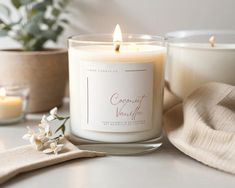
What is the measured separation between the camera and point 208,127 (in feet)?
1.34

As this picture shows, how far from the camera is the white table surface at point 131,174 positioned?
356 millimetres

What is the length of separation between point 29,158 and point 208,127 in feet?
0.61

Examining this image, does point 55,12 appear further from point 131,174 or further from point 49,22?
point 131,174

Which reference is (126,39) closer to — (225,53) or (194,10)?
(225,53)

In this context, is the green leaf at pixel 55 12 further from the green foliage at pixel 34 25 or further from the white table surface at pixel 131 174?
the white table surface at pixel 131 174

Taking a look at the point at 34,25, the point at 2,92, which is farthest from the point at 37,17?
the point at 2,92

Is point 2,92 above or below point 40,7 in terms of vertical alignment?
below

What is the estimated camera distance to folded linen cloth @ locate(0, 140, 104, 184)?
0.36 meters

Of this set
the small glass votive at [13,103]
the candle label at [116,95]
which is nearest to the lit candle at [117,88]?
the candle label at [116,95]

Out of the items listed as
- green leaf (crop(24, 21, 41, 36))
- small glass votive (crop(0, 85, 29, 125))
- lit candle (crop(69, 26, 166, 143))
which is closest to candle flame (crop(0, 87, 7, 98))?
small glass votive (crop(0, 85, 29, 125))

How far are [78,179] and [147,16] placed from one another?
0.41 m

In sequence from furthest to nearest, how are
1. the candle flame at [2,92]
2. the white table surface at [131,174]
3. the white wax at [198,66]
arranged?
the candle flame at [2,92] < the white wax at [198,66] < the white table surface at [131,174]

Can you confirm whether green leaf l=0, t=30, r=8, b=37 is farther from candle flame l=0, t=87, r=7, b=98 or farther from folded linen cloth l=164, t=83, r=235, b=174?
folded linen cloth l=164, t=83, r=235, b=174

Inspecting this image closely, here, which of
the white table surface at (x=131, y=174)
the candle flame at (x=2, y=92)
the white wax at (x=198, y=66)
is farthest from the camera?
the candle flame at (x=2, y=92)
